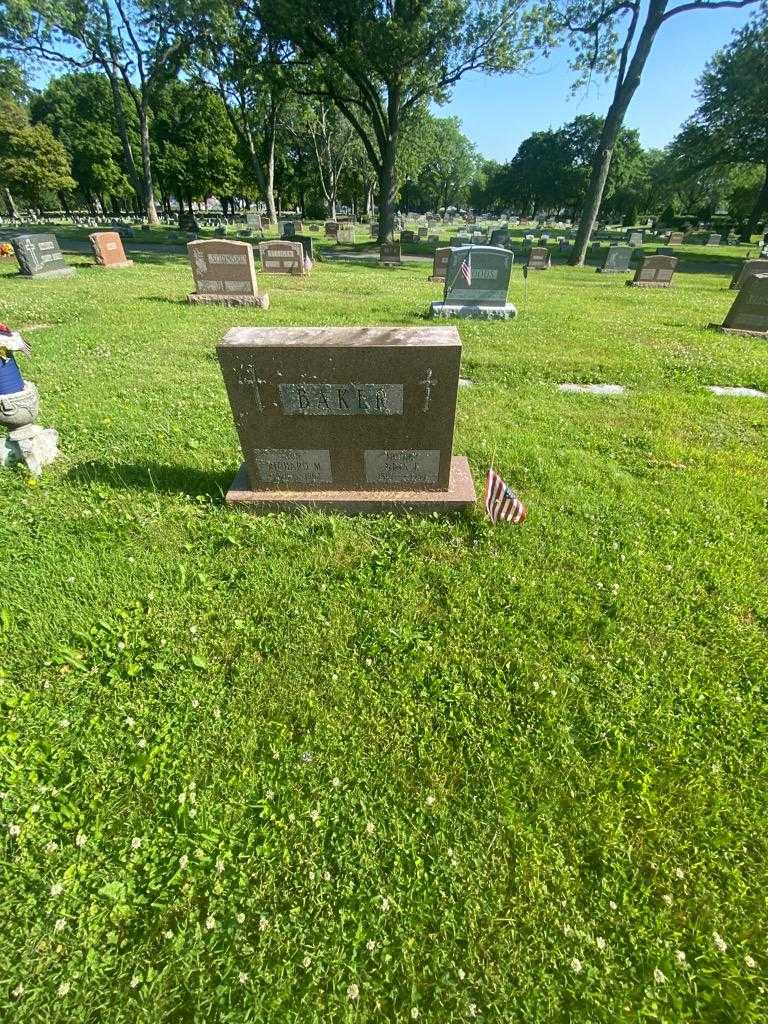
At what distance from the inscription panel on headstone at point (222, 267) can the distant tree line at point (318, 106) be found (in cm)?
1491

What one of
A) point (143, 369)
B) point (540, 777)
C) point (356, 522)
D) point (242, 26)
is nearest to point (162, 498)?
point (356, 522)

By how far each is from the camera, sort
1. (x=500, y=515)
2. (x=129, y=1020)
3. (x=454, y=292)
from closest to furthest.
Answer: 1. (x=129, y=1020)
2. (x=500, y=515)
3. (x=454, y=292)

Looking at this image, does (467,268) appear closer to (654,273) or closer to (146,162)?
(654,273)

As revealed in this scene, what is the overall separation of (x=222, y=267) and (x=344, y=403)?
37.8ft

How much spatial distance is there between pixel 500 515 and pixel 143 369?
6.70m

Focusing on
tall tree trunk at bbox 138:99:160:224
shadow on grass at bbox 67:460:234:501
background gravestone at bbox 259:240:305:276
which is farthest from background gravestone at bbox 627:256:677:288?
tall tree trunk at bbox 138:99:160:224

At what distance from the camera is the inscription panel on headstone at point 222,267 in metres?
12.5

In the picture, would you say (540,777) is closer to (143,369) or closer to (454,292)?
(143,369)

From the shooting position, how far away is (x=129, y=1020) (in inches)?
66.2

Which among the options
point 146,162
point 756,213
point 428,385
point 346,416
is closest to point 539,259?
point 428,385

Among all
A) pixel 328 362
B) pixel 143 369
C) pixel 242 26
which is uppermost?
pixel 242 26

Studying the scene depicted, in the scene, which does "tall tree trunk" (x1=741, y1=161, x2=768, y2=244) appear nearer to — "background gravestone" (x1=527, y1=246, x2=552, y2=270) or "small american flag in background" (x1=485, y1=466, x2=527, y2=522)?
"background gravestone" (x1=527, y1=246, x2=552, y2=270)

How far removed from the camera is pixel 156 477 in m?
4.71

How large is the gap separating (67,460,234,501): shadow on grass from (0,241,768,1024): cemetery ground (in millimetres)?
32
